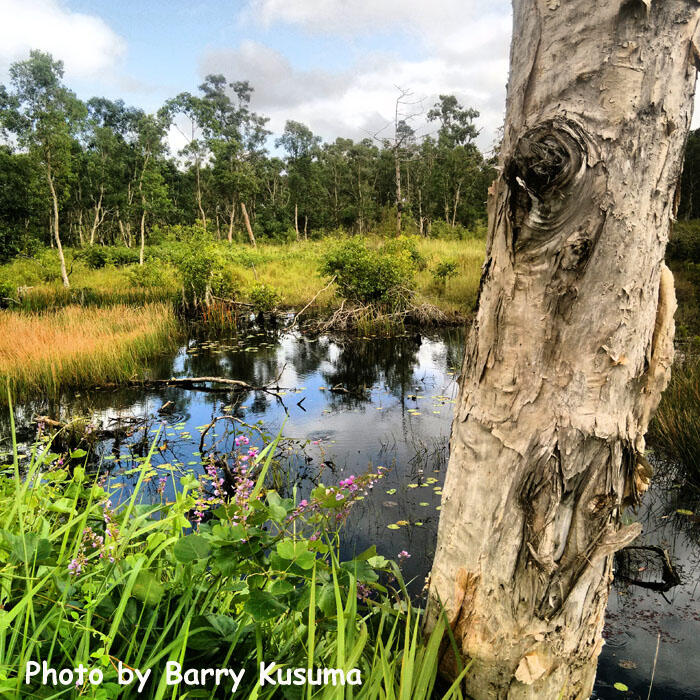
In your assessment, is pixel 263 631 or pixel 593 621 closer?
pixel 593 621

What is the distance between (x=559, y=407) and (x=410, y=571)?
8.39ft

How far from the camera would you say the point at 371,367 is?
9.02 metres

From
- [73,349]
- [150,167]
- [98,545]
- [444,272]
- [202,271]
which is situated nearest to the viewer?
[98,545]

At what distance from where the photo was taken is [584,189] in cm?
97

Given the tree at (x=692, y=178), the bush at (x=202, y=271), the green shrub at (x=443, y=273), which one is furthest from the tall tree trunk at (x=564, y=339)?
the tree at (x=692, y=178)

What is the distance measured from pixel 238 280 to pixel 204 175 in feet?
83.6

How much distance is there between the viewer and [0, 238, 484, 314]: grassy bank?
46.1 feet

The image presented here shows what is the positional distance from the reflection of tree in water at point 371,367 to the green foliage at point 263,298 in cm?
375

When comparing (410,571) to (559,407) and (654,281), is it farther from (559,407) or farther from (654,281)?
(654,281)

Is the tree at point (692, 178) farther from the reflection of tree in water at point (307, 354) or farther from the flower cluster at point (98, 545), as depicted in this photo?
the flower cluster at point (98, 545)

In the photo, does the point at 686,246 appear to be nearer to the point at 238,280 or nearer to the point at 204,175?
the point at 238,280

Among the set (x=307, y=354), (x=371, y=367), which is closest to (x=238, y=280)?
(x=307, y=354)

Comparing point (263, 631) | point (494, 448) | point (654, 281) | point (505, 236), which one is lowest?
point (263, 631)

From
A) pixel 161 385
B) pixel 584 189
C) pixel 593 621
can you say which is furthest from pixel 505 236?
pixel 161 385
